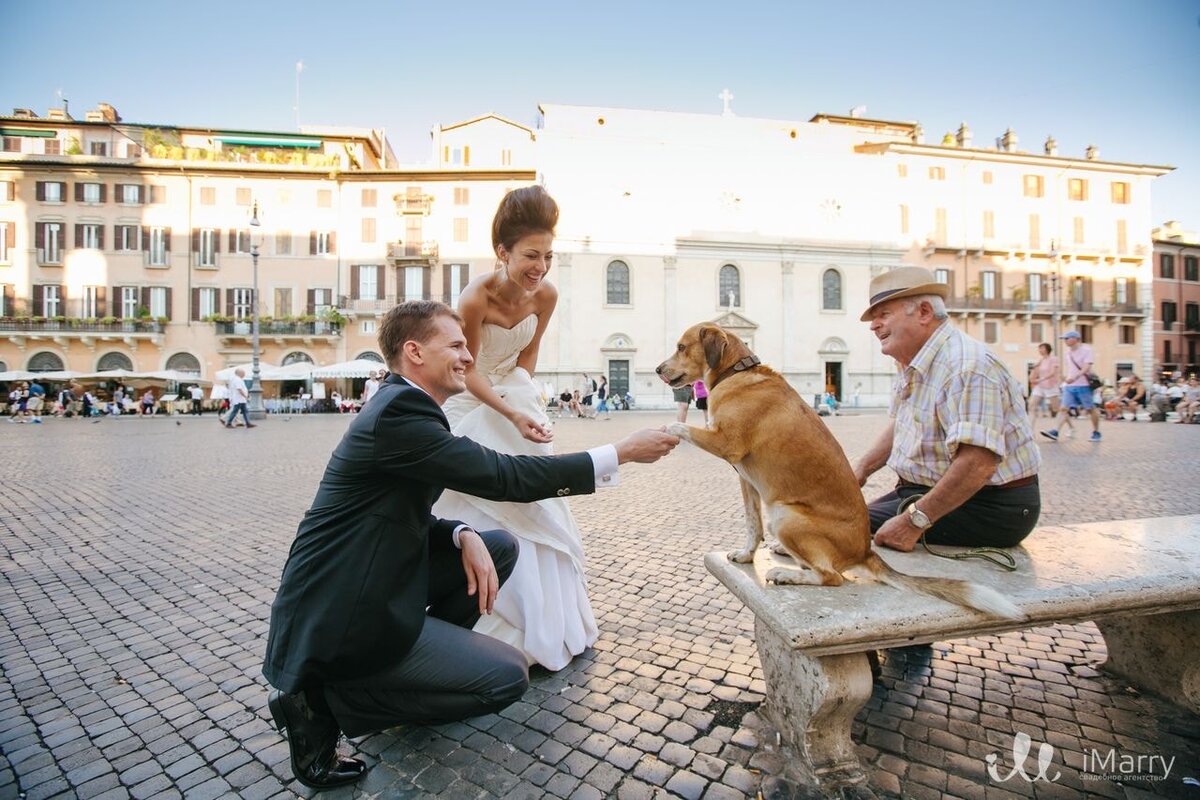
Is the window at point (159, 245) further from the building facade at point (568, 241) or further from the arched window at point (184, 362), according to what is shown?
the arched window at point (184, 362)

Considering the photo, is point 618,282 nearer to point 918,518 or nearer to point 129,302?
point 129,302

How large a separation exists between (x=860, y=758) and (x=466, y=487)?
1.70 m

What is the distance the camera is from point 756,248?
1460 inches

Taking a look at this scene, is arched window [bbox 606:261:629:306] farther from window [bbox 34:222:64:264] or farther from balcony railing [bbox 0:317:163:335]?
window [bbox 34:222:64:264]

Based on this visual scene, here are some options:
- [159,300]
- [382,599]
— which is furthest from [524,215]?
[159,300]

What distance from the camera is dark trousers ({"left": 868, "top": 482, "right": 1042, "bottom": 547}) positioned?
2600 mm

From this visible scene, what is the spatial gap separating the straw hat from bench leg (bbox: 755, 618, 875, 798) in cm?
165

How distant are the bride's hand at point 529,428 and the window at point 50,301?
146 feet

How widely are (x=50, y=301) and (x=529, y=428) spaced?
45116 millimetres

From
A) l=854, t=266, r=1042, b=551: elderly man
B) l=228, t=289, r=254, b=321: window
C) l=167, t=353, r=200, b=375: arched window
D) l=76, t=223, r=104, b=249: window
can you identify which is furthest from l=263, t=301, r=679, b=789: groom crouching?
l=76, t=223, r=104, b=249: window

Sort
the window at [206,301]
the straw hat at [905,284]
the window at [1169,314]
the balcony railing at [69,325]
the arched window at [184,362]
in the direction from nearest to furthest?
1. the straw hat at [905,284]
2. the balcony railing at [69,325]
3. the arched window at [184,362]
4. the window at [206,301]
5. the window at [1169,314]

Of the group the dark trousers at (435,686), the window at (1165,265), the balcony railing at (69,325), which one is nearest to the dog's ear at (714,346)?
the dark trousers at (435,686)

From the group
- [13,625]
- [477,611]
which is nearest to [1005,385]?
[477,611]

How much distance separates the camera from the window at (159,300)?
3481 cm
